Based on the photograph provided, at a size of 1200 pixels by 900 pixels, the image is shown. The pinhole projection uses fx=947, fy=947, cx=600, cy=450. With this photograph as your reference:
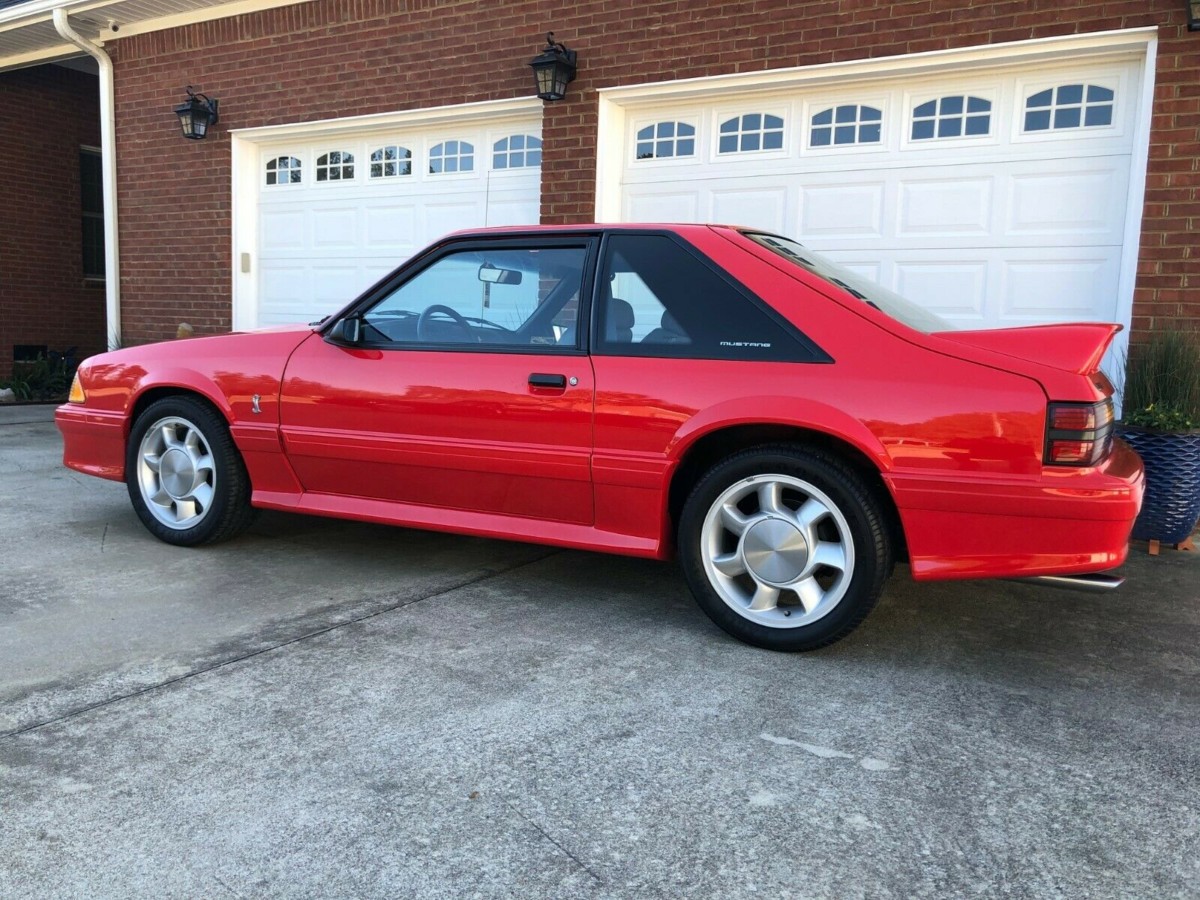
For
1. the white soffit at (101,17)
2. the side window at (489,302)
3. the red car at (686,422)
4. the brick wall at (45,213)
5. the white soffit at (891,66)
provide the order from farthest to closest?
the brick wall at (45,213) < the white soffit at (101,17) < the white soffit at (891,66) < the side window at (489,302) < the red car at (686,422)

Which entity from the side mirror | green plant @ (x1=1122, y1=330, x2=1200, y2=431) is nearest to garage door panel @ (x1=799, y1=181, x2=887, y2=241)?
green plant @ (x1=1122, y1=330, x2=1200, y2=431)

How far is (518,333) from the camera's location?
149 inches

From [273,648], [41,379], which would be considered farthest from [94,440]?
[41,379]

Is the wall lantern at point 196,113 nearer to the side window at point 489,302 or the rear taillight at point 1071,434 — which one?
the side window at point 489,302

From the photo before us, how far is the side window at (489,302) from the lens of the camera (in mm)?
3721

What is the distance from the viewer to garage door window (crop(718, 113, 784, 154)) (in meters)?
6.84

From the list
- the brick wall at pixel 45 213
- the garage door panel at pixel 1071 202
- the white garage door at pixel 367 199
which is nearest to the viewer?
the garage door panel at pixel 1071 202

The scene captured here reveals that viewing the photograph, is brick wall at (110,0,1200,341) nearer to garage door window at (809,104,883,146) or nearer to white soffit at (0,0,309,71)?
white soffit at (0,0,309,71)

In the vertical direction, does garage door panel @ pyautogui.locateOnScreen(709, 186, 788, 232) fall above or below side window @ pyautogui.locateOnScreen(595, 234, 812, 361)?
above

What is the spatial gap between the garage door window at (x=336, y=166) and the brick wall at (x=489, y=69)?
0.41m

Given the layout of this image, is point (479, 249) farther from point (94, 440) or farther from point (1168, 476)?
point (1168, 476)

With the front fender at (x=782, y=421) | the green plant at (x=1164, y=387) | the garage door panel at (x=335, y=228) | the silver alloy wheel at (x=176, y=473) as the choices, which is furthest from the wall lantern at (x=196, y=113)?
the green plant at (x=1164, y=387)

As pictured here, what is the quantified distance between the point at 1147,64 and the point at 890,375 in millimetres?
3891

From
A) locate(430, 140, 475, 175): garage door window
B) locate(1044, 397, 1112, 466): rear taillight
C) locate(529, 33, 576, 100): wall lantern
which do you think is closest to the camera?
locate(1044, 397, 1112, 466): rear taillight
